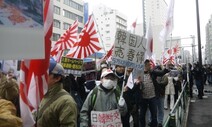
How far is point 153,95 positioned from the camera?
22.4 feet

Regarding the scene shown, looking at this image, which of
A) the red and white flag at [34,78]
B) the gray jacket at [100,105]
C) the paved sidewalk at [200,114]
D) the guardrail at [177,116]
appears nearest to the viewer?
the red and white flag at [34,78]

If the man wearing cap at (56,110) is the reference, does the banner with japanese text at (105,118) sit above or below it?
below

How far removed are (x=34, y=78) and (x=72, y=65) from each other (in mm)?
4246

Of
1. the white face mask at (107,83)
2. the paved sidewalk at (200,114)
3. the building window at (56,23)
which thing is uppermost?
the building window at (56,23)

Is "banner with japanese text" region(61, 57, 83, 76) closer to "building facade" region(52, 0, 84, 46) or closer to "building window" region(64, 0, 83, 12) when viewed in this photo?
"building facade" region(52, 0, 84, 46)

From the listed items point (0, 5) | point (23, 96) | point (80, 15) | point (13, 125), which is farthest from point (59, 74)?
point (80, 15)

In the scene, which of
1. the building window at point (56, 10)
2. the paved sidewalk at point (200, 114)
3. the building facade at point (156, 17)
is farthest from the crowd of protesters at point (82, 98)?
the building window at point (56, 10)

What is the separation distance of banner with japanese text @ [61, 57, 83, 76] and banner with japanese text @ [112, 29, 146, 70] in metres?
2.02

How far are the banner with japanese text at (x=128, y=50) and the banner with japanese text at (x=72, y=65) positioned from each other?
6.64 ft

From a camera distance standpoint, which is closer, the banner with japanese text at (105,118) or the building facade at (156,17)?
the banner with japanese text at (105,118)

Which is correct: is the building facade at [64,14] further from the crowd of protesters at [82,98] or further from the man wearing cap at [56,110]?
the man wearing cap at [56,110]

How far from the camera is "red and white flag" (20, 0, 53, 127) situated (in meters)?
2.39

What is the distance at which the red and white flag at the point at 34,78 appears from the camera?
2.39 metres

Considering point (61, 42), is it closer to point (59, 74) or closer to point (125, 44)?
point (125, 44)
